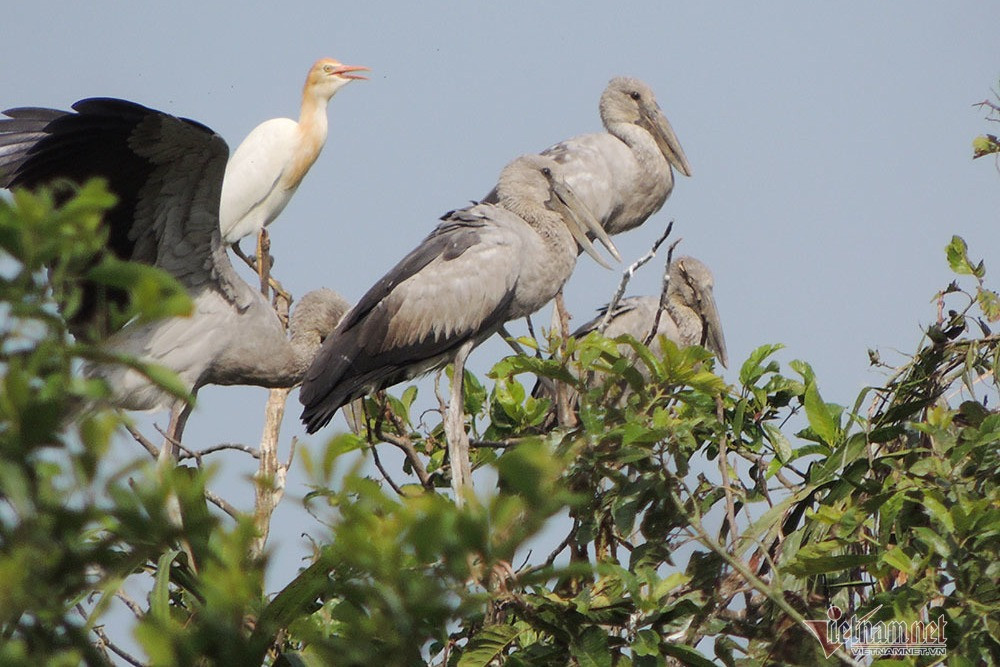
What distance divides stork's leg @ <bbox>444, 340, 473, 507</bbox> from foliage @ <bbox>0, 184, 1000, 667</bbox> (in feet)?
0.28

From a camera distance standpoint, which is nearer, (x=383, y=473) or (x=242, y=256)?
(x=383, y=473)

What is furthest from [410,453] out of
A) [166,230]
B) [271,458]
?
[166,230]

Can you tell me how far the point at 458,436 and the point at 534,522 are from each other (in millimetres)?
4049

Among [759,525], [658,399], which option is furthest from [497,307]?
[759,525]

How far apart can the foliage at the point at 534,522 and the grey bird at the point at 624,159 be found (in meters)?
2.08

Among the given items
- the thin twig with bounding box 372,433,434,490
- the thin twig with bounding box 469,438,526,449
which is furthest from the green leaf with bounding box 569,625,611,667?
the thin twig with bounding box 372,433,434,490

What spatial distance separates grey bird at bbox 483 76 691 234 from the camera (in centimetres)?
746

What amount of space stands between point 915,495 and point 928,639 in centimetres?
47

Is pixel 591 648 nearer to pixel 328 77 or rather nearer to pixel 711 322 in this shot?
pixel 711 322

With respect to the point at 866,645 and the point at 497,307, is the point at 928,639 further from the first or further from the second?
the point at 497,307

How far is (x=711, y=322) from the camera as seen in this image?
7328 mm

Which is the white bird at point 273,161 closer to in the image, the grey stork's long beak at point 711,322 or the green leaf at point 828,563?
the grey stork's long beak at point 711,322

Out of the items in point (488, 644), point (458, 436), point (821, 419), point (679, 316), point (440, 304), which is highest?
point (440, 304)

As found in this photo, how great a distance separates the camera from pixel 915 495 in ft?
12.6
